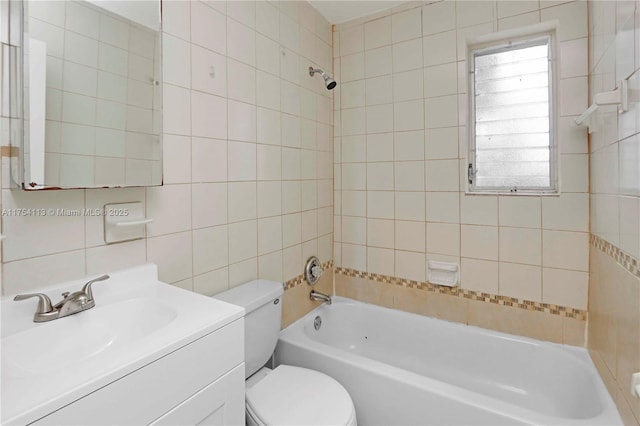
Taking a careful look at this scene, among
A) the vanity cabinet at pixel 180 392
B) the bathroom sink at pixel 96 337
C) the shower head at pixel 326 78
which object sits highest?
the shower head at pixel 326 78

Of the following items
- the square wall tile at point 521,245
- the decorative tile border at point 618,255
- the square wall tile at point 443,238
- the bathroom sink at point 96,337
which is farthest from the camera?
the square wall tile at point 443,238

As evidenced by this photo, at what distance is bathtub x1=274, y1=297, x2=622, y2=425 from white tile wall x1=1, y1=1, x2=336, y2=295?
0.47 meters

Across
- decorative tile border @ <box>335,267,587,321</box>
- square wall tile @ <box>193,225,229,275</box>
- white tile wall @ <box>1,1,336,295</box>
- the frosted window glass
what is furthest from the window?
square wall tile @ <box>193,225,229,275</box>

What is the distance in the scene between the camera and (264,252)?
1.79m

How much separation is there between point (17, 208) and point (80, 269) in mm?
252

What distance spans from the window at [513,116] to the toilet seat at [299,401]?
1425mm

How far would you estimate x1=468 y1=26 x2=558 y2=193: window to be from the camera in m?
1.86

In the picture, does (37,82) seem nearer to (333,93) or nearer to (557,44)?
(333,93)

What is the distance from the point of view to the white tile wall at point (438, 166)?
1723 millimetres

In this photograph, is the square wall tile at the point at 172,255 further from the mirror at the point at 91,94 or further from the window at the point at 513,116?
the window at the point at 513,116

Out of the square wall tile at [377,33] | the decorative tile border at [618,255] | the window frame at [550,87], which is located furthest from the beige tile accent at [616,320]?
the square wall tile at [377,33]

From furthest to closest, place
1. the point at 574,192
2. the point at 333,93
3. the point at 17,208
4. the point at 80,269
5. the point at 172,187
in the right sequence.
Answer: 1. the point at 333,93
2. the point at 574,192
3. the point at 172,187
4. the point at 80,269
5. the point at 17,208

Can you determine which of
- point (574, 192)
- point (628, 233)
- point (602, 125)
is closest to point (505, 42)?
point (602, 125)

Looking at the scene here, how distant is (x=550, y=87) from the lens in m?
1.84
